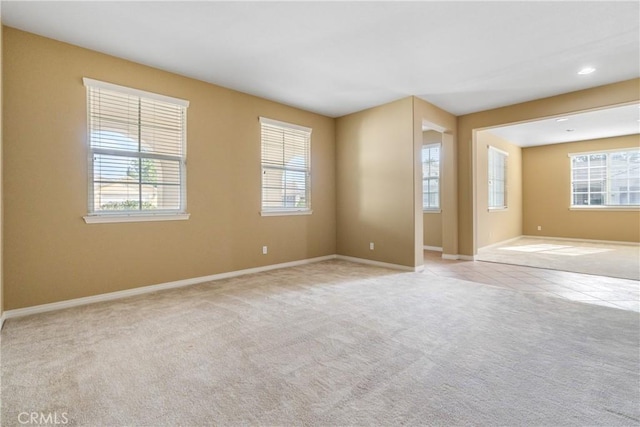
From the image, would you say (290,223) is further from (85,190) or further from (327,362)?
(327,362)

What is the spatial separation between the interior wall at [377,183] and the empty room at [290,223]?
42mm

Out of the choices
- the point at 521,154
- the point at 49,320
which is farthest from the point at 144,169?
the point at 521,154

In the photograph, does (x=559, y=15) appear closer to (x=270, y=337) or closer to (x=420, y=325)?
(x=420, y=325)

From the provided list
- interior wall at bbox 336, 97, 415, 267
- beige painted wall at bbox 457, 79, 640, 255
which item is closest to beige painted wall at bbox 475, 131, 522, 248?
beige painted wall at bbox 457, 79, 640, 255

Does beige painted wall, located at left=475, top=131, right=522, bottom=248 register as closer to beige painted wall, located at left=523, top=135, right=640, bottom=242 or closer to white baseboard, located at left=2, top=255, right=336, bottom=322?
beige painted wall, located at left=523, top=135, right=640, bottom=242

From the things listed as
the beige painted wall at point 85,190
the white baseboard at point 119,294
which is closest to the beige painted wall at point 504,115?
the beige painted wall at point 85,190

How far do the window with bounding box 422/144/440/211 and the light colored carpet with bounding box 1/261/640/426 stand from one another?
4036mm

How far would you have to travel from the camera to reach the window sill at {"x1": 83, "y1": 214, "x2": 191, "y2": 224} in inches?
133

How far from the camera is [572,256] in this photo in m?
6.22

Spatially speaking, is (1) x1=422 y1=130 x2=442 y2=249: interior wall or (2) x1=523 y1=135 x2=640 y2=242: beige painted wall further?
(2) x1=523 y1=135 x2=640 y2=242: beige painted wall

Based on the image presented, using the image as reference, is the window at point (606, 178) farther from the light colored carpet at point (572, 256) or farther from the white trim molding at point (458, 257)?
the white trim molding at point (458, 257)

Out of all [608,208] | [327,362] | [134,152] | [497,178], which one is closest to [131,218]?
[134,152]

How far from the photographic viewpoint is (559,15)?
2.77 metres

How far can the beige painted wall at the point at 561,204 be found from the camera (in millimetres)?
7762
